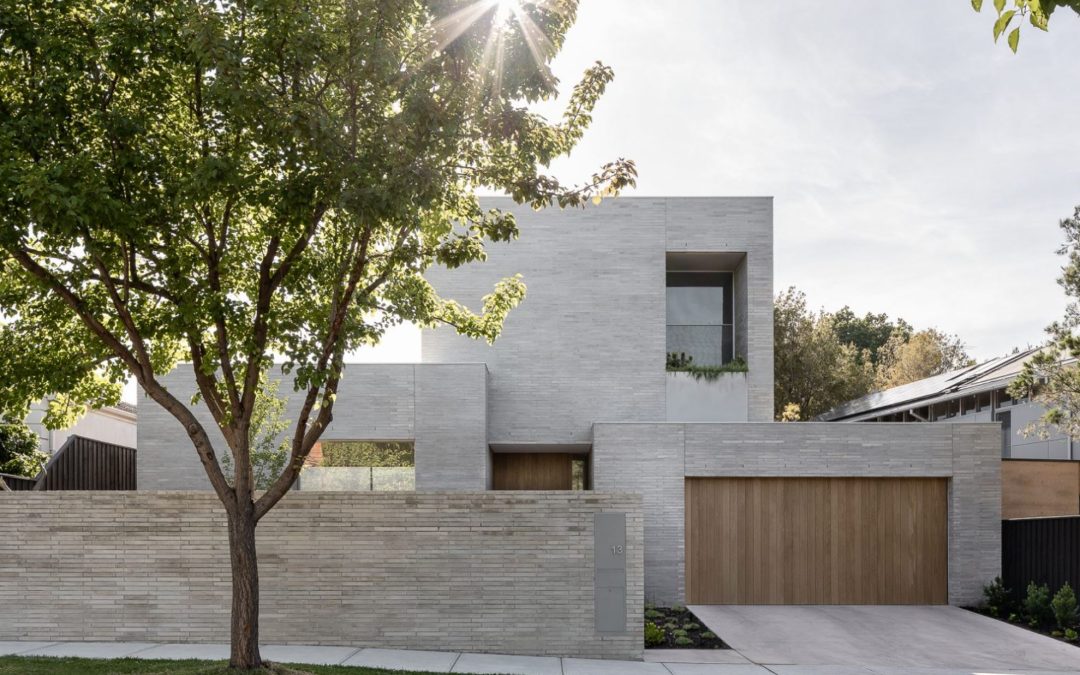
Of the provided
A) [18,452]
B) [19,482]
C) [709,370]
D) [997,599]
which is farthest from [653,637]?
[18,452]

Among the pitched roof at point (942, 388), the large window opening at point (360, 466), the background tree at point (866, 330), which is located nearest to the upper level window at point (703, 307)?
the pitched roof at point (942, 388)

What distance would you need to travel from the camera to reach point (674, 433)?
17.5m

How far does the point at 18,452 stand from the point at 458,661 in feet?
38.0

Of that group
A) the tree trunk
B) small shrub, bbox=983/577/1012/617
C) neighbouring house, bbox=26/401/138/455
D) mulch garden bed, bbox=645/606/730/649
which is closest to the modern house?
small shrub, bbox=983/577/1012/617

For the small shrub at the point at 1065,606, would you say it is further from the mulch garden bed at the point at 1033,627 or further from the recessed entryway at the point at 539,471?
the recessed entryway at the point at 539,471

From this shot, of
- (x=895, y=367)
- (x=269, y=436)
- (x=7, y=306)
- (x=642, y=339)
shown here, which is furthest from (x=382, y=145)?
(x=895, y=367)

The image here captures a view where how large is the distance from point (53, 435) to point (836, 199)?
65.3 feet

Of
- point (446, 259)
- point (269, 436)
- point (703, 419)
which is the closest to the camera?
point (446, 259)

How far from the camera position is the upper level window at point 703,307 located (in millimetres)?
20922

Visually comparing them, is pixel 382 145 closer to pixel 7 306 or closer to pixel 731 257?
pixel 7 306

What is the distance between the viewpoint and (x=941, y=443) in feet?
56.5

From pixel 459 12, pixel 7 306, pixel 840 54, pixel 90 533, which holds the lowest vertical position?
pixel 90 533

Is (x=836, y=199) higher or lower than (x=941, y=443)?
higher

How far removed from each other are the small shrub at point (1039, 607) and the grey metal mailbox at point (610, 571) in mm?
7459
